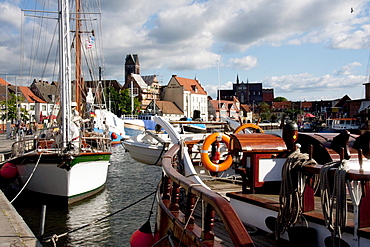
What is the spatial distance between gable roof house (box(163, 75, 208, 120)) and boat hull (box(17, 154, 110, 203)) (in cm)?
8741

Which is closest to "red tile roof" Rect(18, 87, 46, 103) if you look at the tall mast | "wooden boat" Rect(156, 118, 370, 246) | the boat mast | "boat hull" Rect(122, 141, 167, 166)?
the tall mast

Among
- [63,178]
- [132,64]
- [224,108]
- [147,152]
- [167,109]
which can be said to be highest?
[132,64]

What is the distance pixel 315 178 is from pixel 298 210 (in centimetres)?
42

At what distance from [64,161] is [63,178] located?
715mm

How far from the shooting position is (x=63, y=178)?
1484 centimetres

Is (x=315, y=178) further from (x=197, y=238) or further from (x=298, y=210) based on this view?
(x=197, y=238)

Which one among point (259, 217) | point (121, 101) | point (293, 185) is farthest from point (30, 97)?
point (293, 185)

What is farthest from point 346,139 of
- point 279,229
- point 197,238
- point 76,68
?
point 76,68

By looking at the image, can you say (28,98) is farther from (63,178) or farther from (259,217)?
(259,217)

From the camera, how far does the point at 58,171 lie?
1486 centimetres

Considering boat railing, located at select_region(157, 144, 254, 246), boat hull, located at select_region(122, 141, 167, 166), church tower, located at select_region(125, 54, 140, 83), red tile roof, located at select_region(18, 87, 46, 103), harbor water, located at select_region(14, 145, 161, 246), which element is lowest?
harbor water, located at select_region(14, 145, 161, 246)

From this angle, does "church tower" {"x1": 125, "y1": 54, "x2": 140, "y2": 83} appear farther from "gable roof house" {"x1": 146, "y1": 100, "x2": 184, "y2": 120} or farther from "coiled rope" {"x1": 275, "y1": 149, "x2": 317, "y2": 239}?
"coiled rope" {"x1": 275, "y1": 149, "x2": 317, "y2": 239}

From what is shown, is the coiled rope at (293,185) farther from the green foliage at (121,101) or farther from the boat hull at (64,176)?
the green foliage at (121,101)

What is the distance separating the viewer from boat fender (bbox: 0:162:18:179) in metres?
16.7
